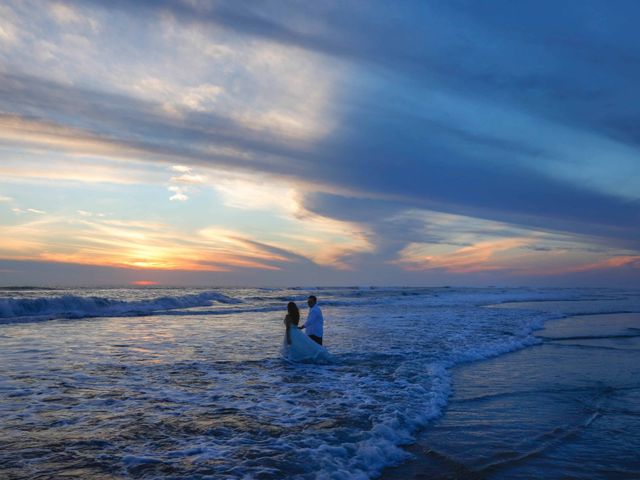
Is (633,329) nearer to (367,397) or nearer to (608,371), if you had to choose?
(608,371)

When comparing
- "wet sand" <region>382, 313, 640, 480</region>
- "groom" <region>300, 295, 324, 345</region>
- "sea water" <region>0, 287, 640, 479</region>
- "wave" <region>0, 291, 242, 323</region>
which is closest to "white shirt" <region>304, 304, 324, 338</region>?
"groom" <region>300, 295, 324, 345</region>

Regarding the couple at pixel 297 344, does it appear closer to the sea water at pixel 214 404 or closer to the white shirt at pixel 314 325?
the white shirt at pixel 314 325

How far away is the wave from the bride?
18417mm

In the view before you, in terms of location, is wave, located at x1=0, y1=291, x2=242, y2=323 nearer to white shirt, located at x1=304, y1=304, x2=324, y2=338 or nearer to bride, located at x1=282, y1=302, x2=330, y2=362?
bride, located at x1=282, y1=302, x2=330, y2=362

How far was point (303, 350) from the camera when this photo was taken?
13555mm

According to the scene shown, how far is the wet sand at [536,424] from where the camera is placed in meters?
6.09

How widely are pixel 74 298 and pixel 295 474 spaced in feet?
109

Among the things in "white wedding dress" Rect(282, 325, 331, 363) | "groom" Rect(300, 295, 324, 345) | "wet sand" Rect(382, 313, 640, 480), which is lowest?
"wet sand" Rect(382, 313, 640, 480)

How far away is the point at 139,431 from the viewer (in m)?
7.20

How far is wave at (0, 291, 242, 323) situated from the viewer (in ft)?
91.1

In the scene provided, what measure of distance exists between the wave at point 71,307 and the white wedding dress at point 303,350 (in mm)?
18562

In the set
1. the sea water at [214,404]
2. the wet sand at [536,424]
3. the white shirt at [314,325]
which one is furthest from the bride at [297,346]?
the wet sand at [536,424]

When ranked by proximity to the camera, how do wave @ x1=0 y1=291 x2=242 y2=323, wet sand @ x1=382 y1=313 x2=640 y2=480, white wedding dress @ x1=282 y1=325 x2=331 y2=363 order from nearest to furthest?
wet sand @ x1=382 y1=313 x2=640 y2=480, white wedding dress @ x1=282 y1=325 x2=331 y2=363, wave @ x1=0 y1=291 x2=242 y2=323

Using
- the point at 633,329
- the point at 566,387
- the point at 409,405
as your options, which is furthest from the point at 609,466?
the point at 633,329
